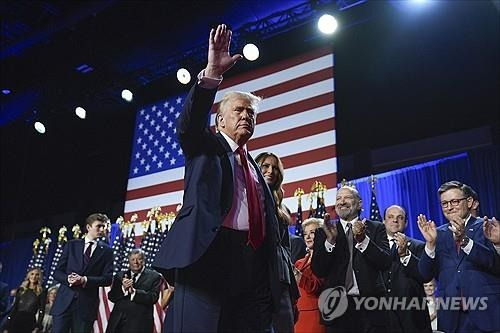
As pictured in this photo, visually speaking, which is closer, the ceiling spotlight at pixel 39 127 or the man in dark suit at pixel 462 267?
the man in dark suit at pixel 462 267

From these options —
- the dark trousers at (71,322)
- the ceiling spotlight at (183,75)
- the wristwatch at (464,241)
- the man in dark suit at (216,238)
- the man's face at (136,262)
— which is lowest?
the dark trousers at (71,322)

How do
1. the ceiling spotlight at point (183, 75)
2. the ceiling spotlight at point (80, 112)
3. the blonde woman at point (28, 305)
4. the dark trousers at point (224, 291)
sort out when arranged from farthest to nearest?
the ceiling spotlight at point (80, 112), the ceiling spotlight at point (183, 75), the blonde woman at point (28, 305), the dark trousers at point (224, 291)

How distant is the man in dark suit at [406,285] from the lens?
3.18 meters

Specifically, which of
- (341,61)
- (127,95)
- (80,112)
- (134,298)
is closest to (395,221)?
(134,298)

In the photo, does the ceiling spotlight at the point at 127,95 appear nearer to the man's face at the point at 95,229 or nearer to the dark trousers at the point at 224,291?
the man's face at the point at 95,229

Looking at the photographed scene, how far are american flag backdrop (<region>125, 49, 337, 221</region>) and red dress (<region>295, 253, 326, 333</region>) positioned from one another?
8.57ft

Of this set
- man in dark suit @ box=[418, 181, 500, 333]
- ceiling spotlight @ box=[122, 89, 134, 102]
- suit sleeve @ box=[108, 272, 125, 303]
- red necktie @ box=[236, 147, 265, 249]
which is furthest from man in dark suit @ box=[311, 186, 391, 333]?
ceiling spotlight @ box=[122, 89, 134, 102]

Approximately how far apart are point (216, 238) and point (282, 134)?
515cm

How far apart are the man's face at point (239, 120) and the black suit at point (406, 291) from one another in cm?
176

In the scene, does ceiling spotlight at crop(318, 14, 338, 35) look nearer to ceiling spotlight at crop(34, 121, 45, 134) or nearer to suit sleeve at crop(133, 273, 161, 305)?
suit sleeve at crop(133, 273, 161, 305)

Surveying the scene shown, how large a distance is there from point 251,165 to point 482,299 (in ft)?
5.90

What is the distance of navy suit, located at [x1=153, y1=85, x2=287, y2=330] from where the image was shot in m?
1.59

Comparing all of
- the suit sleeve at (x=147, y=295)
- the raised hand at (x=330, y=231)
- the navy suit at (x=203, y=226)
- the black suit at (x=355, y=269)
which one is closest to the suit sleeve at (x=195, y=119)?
the navy suit at (x=203, y=226)

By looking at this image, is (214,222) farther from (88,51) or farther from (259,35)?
(88,51)
